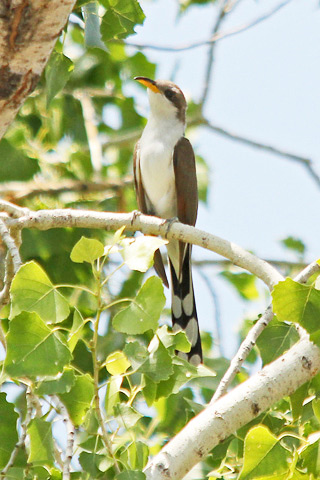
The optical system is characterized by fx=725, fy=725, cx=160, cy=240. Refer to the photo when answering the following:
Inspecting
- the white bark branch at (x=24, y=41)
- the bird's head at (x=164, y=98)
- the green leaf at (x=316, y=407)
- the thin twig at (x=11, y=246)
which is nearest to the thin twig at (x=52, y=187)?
the bird's head at (x=164, y=98)

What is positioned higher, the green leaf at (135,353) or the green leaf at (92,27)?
the green leaf at (92,27)

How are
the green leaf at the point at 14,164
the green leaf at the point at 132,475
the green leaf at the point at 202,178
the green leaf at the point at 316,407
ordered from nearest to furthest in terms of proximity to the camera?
the green leaf at the point at 132,475, the green leaf at the point at 316,407, the green leaf at the point at 14,164, the green leaf at the point at 202,178

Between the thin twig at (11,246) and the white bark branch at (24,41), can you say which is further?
the thin twig at (11,246)

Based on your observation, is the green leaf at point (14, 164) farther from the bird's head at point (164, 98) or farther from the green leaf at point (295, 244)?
the green leaf at point (295, 244)

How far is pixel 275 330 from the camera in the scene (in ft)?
8.77

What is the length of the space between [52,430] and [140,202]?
3.07m

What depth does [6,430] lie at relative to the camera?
7.68 ft

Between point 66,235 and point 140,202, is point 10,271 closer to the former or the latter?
point 66,235

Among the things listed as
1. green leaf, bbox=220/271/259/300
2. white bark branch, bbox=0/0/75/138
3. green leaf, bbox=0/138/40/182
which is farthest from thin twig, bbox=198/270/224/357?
white bark branch, bbox=0/0/75/138

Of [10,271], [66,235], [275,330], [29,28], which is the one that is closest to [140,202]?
[66,235]

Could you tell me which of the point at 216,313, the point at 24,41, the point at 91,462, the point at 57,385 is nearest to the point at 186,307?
the point at 216,313

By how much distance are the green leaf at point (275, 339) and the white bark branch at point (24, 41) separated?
3.92 ft

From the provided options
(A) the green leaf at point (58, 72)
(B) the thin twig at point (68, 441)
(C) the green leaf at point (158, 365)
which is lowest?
(B) the thin twig at point (68, 441)

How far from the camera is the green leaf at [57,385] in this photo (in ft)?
7.12
